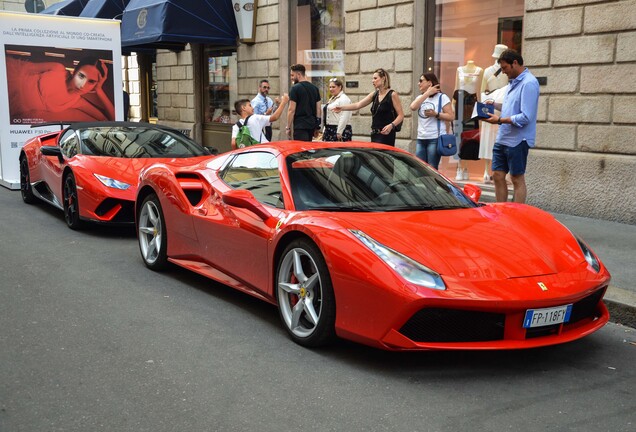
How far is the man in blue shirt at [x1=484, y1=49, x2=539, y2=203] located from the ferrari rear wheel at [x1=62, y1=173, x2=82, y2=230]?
4616 millimetres

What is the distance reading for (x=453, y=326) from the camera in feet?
13.6

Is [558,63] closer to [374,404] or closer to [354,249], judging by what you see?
[354,249]

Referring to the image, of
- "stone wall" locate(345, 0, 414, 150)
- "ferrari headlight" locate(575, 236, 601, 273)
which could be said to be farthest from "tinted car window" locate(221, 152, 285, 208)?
"stone wall" locate(345, 0, 414, 150)

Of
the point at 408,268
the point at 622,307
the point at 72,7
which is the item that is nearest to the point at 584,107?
the point at 622,307

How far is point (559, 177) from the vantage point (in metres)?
10.3

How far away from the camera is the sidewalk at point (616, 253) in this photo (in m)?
5.55

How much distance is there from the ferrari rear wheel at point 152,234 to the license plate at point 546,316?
3.49 meters

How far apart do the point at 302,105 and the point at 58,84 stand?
504 cm

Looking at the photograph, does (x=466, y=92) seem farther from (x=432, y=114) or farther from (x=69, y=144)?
(x=69, y=144)

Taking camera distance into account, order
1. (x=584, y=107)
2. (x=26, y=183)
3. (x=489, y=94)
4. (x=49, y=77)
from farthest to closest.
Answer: (x=49, y=77) → (x=489, y=94) → (x=26, y=183) → (x=584, y=107)

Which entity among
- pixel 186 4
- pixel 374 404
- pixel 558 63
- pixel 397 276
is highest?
pixel 186 4

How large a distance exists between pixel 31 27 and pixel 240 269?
398 inches

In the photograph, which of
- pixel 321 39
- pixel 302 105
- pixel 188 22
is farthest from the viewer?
pixel 188 22

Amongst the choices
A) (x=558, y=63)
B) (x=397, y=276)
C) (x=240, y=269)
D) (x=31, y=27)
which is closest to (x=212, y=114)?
(x=31, y=27)
